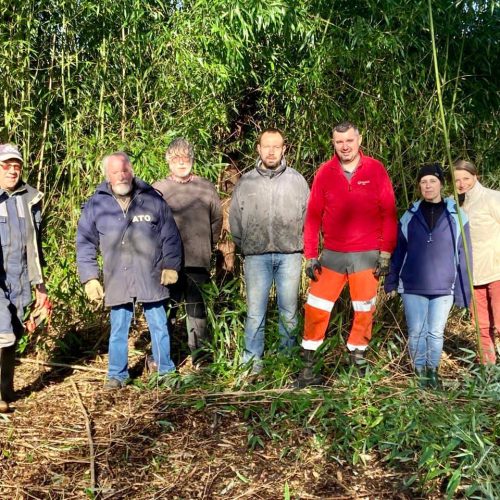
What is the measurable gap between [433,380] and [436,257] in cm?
68

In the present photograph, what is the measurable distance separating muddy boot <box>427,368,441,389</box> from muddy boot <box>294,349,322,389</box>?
60 centimetres

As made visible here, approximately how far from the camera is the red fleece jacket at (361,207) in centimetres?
370

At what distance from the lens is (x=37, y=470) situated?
9.82ft

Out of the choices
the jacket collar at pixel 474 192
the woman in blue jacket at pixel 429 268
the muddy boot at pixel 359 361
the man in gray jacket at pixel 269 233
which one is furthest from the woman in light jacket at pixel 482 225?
the man in gray jacket at pixel 269 233

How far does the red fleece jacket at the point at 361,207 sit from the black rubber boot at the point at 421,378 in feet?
2.28

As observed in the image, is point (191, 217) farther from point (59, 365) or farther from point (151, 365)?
point (59, 365)

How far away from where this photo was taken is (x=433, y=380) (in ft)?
11.4

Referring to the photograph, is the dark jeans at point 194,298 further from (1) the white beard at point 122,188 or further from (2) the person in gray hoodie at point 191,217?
(1) the white beard at point 122,188

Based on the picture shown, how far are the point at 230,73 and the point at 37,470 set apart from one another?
9.91ft

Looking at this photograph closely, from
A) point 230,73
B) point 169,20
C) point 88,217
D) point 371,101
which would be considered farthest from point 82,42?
point 371,101

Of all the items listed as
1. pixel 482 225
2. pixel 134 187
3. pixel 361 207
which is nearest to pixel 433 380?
pixel 361 207

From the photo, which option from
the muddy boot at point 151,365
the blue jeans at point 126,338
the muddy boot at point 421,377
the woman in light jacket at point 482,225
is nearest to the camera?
the muddy boot at point 421,377

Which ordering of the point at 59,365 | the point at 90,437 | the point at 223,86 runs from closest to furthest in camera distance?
the point at 90,437, the point at 59,365, the point at 223,86

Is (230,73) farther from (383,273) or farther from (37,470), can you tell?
(37,470)
